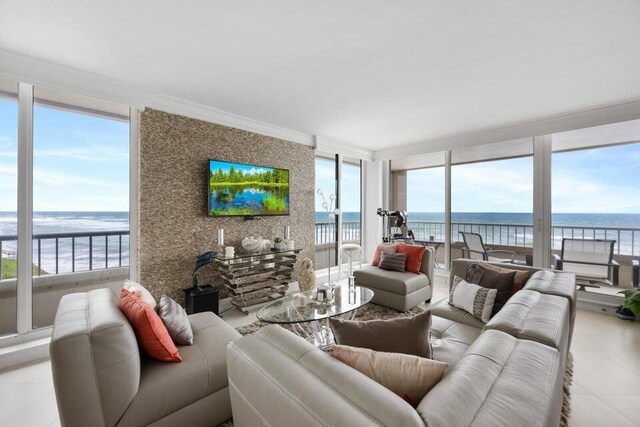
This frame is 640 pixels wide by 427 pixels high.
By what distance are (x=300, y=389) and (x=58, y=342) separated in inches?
43.0

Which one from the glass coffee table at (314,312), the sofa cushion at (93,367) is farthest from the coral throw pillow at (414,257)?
the sofa cushion at (93,367)

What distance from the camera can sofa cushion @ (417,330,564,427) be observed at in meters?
0.71

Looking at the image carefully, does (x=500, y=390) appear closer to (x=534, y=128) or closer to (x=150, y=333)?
(x=150, y=333)

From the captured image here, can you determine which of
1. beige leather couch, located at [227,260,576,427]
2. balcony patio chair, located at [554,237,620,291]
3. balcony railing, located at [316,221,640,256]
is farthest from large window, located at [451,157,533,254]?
beige leather couch, located at [227,260,576,427]

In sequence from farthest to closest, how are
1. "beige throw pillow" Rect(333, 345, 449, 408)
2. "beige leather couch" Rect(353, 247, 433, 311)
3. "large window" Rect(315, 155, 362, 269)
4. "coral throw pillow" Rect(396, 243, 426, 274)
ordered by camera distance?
"large window" Rect(315, 155, 362, 269)
"coral throw pillow" Rect(396, 243, 426, 274)
"beige leather couch" Rect(353, 247, 433, 311)
"beige throw pillow" Rect(333, 345, 449, 408)

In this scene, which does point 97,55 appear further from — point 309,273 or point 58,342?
point 309,273

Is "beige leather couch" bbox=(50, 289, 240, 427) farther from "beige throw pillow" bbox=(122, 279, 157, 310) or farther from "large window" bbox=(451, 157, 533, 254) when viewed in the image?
"large window" bbox=(451, 157, 533, 254)

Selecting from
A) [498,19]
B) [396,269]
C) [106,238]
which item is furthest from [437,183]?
[106,238]

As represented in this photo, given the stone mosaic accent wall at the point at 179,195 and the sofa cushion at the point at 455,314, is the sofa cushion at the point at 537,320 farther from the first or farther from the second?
the stone mosaic accent wall at the point at 179,195

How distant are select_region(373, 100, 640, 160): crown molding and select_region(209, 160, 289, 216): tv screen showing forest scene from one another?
2.79m

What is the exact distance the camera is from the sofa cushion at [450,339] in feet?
5.40

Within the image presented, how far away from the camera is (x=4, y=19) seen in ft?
6.19

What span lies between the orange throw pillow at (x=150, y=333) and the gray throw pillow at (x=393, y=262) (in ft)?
9.32

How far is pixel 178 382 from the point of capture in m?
1.44
